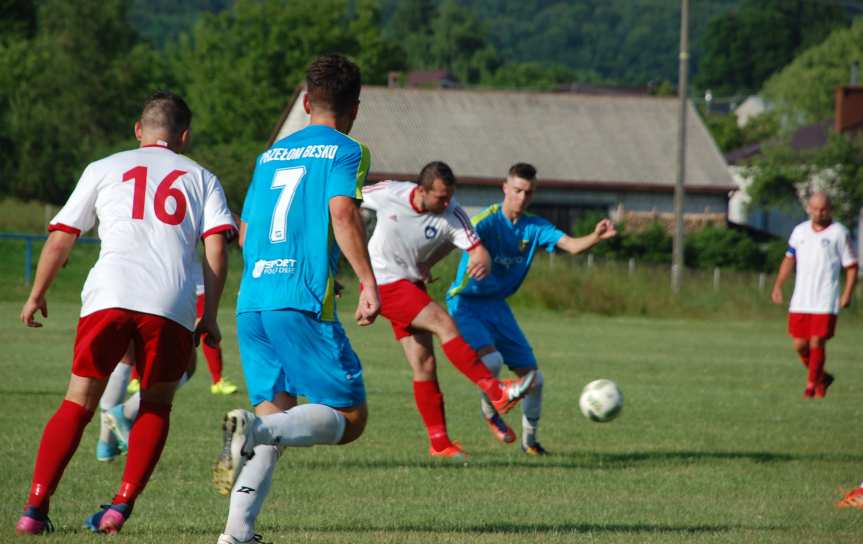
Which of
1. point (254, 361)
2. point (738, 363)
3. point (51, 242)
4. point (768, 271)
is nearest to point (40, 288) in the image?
point (51, 242)

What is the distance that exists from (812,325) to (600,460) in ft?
21.6

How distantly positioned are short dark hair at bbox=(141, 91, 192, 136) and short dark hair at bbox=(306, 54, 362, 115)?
2.89 ft

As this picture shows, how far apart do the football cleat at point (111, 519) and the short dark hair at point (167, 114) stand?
1723mm

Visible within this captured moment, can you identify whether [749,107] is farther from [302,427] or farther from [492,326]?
[302,427]

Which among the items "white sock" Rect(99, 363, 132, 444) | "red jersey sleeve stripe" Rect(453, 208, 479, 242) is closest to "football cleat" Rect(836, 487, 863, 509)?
"red jersey sleeve stripe" Rect(453, 208, 479, 242)

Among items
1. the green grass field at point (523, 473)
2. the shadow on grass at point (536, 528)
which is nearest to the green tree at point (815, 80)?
→ the green grass field at point (523, 473)

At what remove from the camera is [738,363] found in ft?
63.3

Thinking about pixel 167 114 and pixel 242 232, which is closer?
pixel 242 232

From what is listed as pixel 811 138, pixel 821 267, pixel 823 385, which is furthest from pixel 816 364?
pixel 811 138

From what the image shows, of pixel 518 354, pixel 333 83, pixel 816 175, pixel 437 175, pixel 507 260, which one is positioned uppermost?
pixel 816 175

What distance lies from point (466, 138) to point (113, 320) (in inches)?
1781

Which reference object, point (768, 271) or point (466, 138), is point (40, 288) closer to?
point (768, 271)

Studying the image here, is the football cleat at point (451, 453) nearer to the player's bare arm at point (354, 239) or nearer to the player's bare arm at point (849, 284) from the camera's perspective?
the player's bare arm at point (354, 239)

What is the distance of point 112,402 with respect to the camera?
8.36 m
